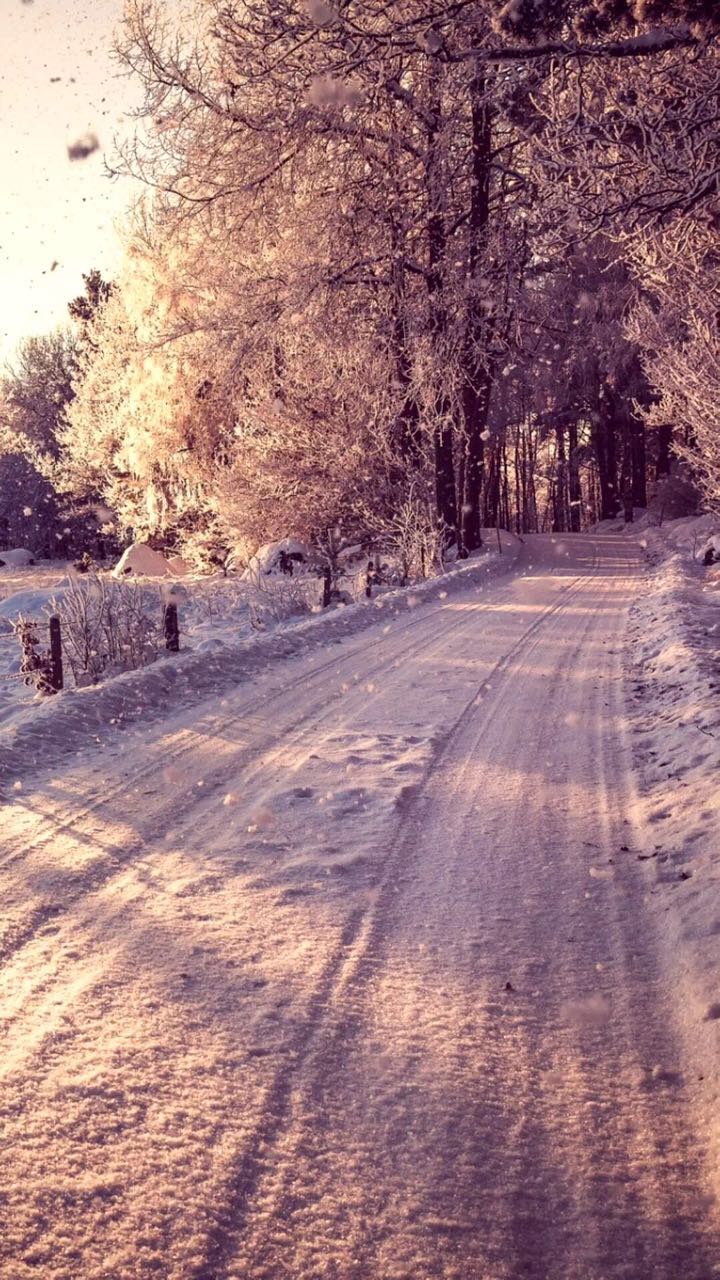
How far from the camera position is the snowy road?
2.46 metres

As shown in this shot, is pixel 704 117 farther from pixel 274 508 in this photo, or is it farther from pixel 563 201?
pixel 274 508

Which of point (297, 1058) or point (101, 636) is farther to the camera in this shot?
point (101, 636)

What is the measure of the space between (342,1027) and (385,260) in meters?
20.2

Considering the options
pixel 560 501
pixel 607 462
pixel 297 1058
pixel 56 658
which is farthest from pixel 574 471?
pixel 297 1058

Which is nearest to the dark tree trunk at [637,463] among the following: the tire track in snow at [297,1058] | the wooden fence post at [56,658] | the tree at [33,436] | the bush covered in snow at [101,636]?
the tree at [33,436]

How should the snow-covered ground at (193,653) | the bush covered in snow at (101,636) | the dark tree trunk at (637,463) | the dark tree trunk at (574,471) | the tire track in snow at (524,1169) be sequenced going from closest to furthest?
the tire track in snow at (524,1169) → the snow-covered ground at (193,653) → the bush covered in snow at (101,636) → the dark tree trunk at (637,463) → the dark tree trunk at (574,471)

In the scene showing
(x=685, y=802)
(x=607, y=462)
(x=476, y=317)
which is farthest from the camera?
(x=607, y=462)

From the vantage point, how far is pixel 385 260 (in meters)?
21.0

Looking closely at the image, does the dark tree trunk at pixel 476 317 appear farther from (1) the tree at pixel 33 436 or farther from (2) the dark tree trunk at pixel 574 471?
(1) the tree at pixel 33 436

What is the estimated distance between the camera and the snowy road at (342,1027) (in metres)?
2.46

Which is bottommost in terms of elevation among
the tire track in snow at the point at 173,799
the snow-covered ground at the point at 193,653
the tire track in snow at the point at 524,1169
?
the tire track in snow at the point at 524,1169

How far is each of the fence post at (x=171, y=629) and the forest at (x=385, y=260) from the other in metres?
5.72

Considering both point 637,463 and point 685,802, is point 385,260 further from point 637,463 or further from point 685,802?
point 637,463

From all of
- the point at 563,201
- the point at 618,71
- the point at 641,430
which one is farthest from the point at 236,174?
the point at 641,430
